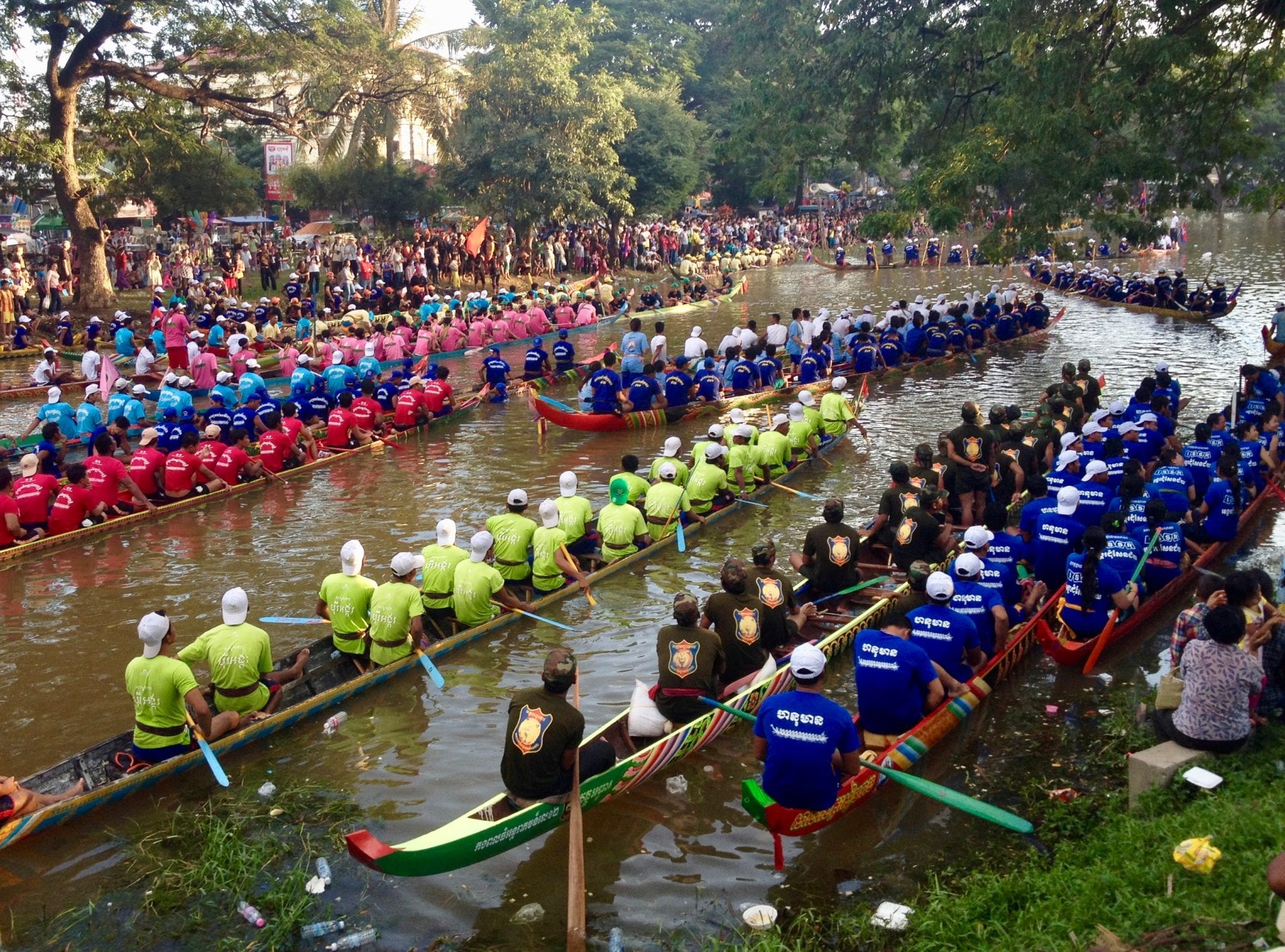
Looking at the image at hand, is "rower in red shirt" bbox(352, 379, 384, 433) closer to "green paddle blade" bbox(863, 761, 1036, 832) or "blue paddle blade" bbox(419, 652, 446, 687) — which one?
"blue paddle blade" bbox(419, 652, 446, 687)

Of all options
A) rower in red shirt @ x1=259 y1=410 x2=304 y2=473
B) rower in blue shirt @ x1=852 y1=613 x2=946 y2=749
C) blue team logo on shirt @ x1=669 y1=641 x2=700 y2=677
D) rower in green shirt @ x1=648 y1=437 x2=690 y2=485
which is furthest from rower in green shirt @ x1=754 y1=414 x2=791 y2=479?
rower in blue shirt @ x1=852 y1=613 x2=946 y2=749

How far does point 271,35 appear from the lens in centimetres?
2738

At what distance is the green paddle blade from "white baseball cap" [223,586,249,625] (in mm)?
4854

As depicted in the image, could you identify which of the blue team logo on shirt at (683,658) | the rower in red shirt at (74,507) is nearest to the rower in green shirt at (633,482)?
the blue team logo on shirt at (683,658)

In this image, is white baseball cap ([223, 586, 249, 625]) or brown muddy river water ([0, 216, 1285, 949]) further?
white baseball cap ([223, 586, 249, 625])

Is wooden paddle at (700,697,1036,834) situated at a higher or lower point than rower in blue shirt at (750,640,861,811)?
lower

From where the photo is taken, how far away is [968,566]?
343 inches

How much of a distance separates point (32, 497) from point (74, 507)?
480mm

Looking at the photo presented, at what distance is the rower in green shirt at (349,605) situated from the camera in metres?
9.69

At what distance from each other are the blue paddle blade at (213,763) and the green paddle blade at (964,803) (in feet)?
15.0

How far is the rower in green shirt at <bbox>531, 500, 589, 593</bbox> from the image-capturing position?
11336 mm

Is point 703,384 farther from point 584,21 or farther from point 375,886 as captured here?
point 584,21

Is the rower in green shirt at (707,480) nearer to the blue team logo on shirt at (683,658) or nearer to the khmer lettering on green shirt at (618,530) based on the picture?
the khmer lettering on green shirt at (618,530)

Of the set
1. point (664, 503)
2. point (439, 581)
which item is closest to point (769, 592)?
point (439, 581)
